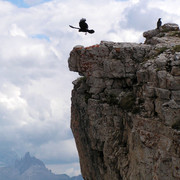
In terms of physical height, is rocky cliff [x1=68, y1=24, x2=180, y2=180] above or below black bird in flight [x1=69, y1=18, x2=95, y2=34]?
below

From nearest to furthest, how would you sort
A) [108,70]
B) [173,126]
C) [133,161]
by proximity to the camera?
[173,126] → [133,161] → [108,70]

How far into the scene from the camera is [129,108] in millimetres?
35750

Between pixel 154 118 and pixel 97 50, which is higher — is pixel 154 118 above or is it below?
below

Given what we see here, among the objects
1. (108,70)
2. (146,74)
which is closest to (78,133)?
(108,70)

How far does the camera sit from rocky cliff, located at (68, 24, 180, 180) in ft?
102

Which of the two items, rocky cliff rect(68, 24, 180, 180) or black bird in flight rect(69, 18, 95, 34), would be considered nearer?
rocky cliff rect(68, 24, 180, 180)

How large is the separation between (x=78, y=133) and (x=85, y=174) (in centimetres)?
431

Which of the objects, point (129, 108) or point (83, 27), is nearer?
point (129, 108)

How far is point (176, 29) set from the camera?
41.3m

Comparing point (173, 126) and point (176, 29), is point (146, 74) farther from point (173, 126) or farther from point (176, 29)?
point (176, 29)

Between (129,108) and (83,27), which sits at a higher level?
(83,27)

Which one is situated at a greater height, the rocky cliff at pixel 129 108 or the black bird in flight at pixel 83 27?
the black bird in flight at pixel 83 27

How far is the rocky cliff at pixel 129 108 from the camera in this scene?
31.1m

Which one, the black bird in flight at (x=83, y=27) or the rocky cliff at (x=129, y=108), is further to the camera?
the black bird in flight at (x=83, y=27)
